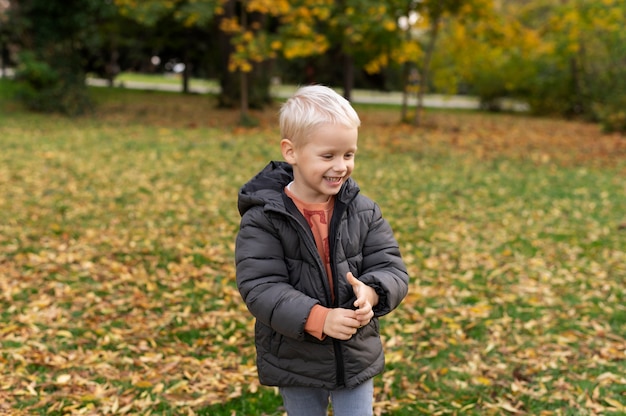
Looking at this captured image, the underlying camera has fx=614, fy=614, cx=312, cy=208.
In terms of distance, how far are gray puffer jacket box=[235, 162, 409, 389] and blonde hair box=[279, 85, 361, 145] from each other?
248 mm

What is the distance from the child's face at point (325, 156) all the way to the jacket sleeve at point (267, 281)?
0.70 feet

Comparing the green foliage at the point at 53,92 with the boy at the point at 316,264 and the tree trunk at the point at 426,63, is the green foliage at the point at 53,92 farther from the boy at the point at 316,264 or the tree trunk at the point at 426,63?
the boy at the point at 316,264

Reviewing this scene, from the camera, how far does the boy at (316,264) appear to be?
6.71 ft

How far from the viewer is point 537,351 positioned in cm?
441

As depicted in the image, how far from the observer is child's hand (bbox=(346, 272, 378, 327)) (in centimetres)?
198

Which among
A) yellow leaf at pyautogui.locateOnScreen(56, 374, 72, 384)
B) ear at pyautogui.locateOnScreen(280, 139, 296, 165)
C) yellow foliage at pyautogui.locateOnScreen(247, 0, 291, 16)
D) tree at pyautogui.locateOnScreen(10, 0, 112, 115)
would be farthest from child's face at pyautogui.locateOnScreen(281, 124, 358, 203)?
tree at pyautogui.locateOnScreen(10, 0, 112, 115)

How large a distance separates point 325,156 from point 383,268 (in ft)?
1.57

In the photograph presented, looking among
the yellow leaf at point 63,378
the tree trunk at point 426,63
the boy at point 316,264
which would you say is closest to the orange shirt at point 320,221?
the boy at point 316,264

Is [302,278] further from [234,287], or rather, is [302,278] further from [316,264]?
[234,287]

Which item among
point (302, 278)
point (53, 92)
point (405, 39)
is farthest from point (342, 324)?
point (405, 39)

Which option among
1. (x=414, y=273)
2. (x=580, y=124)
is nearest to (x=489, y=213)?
(x=414, y=273)

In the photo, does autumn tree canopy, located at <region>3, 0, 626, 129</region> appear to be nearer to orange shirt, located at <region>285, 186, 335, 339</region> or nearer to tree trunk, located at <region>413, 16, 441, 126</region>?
tree trunk, located at <region>413, 16, 441, 126</region>

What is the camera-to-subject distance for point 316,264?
2143 millimetres

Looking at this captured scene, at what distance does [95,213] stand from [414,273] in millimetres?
3942
